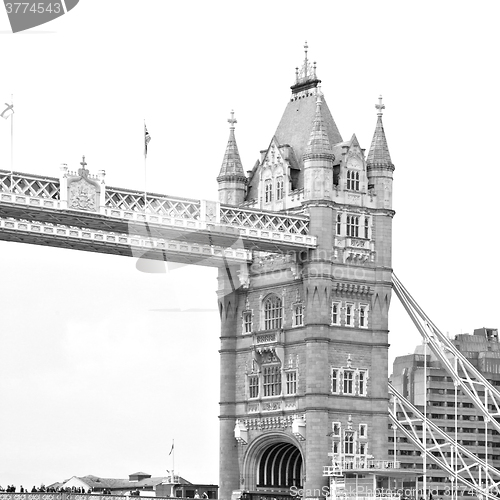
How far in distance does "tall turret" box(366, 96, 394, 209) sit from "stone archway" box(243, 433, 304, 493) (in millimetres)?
20509

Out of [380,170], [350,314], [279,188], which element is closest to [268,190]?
[279,188]

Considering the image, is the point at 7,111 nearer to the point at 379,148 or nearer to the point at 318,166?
the point at 318,166

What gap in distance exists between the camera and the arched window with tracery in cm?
12044

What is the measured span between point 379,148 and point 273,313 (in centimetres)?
1539

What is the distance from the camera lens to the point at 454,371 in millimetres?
123875

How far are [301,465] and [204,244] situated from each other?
20.3m

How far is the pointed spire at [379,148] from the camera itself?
397ft

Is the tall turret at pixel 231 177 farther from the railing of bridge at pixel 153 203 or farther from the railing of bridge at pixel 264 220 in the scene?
the railing of bridge at pixel 153 203

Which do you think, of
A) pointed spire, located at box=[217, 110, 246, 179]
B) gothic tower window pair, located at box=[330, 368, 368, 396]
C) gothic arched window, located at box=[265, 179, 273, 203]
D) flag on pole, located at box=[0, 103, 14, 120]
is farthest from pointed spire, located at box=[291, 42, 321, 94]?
flag on pole, located at box=[0, 103, 14, 120]

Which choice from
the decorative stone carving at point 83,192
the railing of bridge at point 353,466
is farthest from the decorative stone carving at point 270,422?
the decorative stone carving at point 83,192

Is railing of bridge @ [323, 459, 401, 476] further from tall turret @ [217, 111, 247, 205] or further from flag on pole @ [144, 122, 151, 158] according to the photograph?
flag on pole @ [144, 122, 151, 158]

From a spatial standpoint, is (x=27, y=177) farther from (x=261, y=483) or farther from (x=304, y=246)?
(x=261, y=483)

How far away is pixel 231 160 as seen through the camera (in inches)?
5000

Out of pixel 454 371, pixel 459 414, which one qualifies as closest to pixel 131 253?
pixel 454 371
